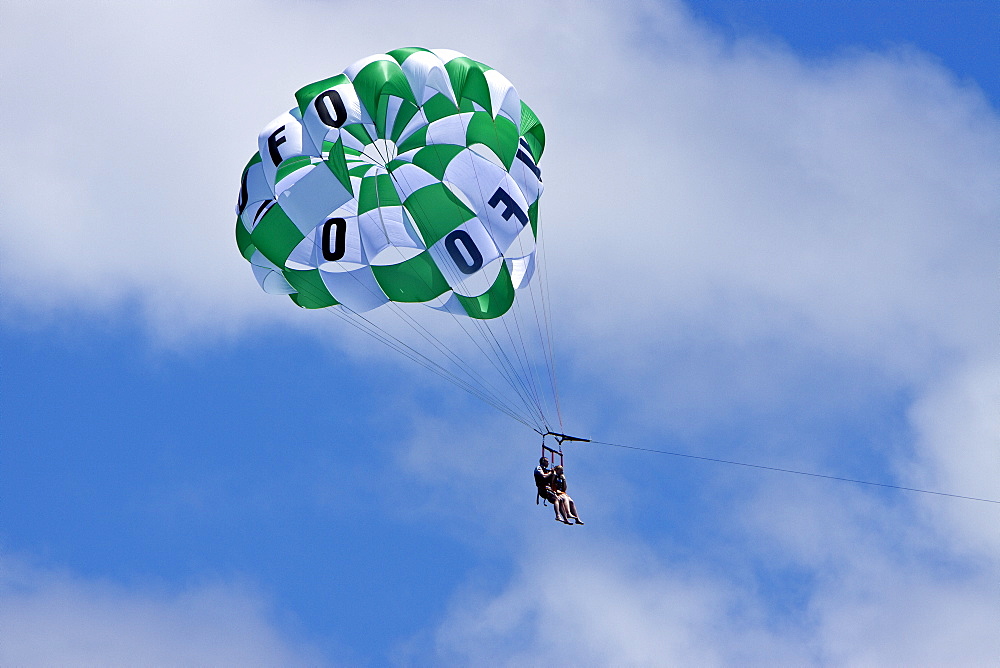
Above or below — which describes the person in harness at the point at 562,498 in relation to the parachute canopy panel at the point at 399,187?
below

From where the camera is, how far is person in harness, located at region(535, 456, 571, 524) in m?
23.4

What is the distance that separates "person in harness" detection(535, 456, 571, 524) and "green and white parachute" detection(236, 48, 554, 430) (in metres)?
2.52

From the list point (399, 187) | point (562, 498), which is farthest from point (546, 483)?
point (399, 187)

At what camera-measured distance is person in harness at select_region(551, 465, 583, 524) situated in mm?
23328

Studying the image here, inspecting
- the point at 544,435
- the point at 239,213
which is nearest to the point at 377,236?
the point at 239,213

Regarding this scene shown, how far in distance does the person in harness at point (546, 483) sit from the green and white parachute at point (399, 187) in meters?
2.52

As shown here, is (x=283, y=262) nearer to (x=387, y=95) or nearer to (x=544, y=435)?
(x=387, y=95)

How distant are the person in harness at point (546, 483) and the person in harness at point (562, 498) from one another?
2cm

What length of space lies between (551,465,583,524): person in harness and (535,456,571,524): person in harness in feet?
0.08

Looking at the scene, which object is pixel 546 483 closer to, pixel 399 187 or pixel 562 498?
pixel 562 498

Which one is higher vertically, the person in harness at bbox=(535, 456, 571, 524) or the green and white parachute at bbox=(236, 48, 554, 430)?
the green and white parachute at bbox=(236, 48, 554, 430)

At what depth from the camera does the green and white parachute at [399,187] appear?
2356cm

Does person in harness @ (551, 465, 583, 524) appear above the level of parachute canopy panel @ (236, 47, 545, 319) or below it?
below

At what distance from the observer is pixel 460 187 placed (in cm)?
2380
